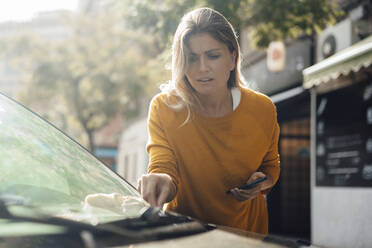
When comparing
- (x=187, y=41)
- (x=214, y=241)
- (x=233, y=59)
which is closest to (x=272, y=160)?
(x=233, y=59)

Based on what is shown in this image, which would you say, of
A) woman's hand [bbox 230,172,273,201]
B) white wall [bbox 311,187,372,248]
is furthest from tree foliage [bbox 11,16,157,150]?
woman's hand [bbox 230,172,273,201]

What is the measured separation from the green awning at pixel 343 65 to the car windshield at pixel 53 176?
5005mm

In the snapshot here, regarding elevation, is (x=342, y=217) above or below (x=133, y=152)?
below

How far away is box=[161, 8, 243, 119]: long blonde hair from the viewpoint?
2.00 m

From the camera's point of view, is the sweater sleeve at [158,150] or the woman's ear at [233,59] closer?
the sweater sleeve at [158,150]

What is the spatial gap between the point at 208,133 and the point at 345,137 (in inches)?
259

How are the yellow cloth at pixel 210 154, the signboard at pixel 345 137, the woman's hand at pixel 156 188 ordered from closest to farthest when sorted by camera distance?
the woman's hand at pixel 156 188 → the yellow cloth at pixel 210 154 → the signboard at pixel 345 137

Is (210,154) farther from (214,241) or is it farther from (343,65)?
(343,65)

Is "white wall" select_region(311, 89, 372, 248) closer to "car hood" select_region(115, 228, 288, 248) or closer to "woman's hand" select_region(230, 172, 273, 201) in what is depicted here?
"woman's hand" select_region(230, 172, 273, 201)

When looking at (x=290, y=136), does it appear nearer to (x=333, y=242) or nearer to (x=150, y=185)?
(x=333, y=242)

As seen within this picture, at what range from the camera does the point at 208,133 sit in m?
2.01

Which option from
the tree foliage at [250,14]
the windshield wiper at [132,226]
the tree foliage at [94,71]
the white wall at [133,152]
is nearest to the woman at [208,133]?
the windshield wiper at [132,226]

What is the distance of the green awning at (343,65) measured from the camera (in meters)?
6.13

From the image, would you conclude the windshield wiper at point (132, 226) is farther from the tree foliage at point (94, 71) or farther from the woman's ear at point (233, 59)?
the tree foliage at point (94, 71)
